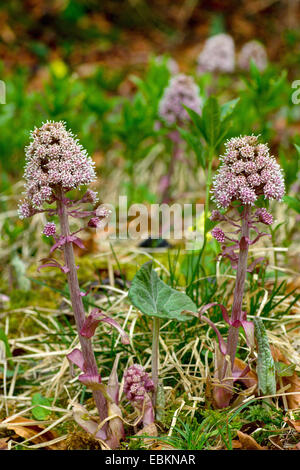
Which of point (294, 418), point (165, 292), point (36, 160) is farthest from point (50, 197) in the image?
point (294, 418)

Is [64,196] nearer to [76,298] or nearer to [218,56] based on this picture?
[76,298]

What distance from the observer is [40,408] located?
2.18m

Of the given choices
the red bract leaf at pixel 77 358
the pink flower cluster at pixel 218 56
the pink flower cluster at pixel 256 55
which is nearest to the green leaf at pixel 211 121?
the red bract leaf at pixel 77 358

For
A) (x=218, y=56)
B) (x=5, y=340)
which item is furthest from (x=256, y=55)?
(x=5, y=340)

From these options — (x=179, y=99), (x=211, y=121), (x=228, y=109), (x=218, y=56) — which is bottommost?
Answer: (x=211, y=121)

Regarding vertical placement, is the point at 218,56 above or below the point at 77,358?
above

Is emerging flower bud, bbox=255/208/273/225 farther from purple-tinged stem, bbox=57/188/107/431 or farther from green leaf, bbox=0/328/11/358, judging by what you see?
green leaf, bbox=0/328/11/358

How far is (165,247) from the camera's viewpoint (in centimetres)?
352

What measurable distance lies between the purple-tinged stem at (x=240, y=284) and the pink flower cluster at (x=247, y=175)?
8 centimetres

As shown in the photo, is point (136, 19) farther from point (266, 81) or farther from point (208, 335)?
point (208, 335)

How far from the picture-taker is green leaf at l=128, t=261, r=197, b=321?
1.79m

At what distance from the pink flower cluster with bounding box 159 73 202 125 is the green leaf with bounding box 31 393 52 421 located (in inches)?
87.4

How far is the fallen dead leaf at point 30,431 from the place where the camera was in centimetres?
206

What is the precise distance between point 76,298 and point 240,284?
0.58m
